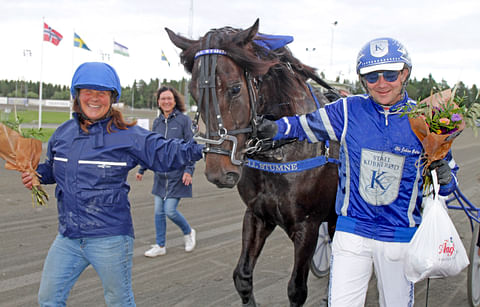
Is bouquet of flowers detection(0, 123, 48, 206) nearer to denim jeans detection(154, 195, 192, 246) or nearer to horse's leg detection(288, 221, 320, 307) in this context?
horse's leg detection(288, 221, 320, 307)

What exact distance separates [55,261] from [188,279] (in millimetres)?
2064

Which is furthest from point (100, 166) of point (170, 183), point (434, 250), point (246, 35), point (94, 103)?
point (170, 183)

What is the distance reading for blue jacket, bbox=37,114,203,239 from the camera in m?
2.40

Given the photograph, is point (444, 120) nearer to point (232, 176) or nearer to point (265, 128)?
point (265, 128)

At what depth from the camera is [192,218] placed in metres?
6.67

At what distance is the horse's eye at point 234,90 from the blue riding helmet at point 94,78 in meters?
0.65

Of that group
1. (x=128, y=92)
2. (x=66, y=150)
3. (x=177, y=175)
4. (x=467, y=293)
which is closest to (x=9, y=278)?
(x=177, y=175)

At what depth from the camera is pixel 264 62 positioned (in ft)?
8.55

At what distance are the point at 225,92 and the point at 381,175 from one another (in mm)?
951

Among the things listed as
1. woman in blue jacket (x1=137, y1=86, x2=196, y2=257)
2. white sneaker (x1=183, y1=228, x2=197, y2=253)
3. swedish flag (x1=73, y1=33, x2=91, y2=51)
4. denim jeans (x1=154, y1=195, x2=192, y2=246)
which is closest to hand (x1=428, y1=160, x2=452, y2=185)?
woman in blue jacket (x1=137, y1=86, x2=196, y2=257)

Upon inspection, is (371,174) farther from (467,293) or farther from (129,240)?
(467,293)

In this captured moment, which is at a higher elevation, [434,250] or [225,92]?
[225,92]

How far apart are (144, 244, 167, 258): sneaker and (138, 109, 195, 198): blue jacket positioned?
58 centimetres

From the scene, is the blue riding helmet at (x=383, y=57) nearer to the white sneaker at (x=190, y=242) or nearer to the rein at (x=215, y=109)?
the rein at (x=215, y=109)
